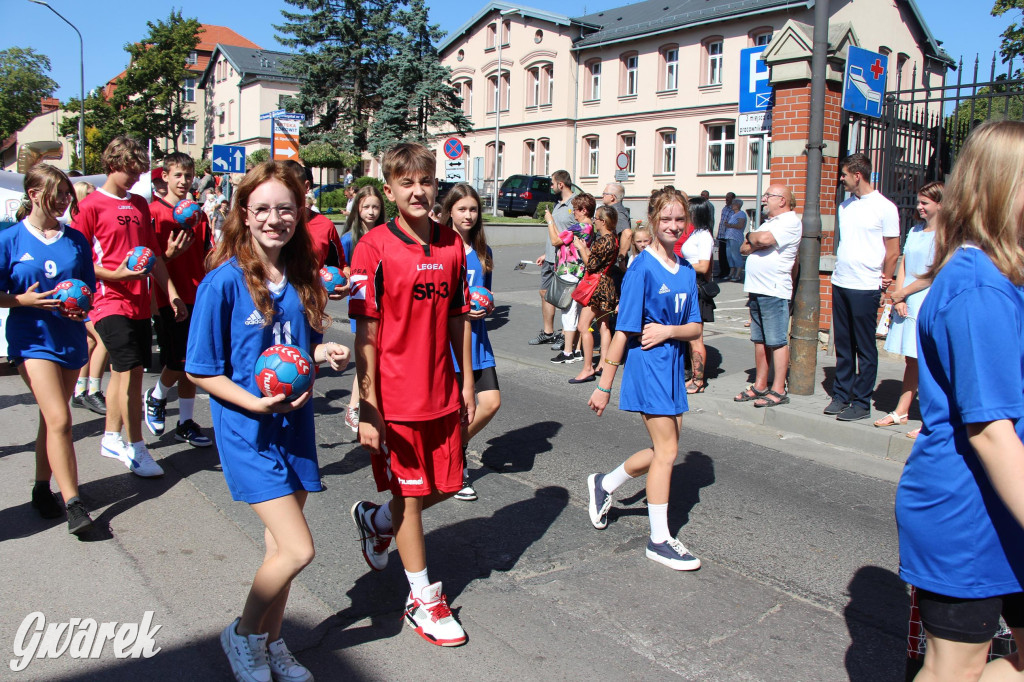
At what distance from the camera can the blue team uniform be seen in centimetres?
287

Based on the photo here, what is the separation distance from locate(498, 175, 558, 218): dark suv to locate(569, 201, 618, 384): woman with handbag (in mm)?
25911

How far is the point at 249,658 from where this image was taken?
9.73ft

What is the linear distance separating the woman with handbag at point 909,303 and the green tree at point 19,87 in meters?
97.8

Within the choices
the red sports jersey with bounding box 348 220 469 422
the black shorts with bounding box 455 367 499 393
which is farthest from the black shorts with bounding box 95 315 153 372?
the red sports jersey with bounding box 348 220 469 422

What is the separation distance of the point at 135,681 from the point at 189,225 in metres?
3.59

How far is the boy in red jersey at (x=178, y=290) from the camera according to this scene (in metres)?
6.16

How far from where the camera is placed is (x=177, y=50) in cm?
5809

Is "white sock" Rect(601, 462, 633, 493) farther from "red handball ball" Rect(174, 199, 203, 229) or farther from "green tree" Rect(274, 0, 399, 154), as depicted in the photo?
"green tree" Rect(274, 0, 399, 154)

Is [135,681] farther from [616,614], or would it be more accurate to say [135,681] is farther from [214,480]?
[214,480]

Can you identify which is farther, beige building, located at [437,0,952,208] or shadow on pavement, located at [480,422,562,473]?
beige building, located at [437,0,952,208]

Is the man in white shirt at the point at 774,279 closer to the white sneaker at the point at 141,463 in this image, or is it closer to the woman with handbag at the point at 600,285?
the woman with handbag at the point at 600,285

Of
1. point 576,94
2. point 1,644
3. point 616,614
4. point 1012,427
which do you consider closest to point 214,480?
point 1,644

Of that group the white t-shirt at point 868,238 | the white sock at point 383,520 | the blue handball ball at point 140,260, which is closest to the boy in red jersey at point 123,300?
the blue handball ball at point 140,260

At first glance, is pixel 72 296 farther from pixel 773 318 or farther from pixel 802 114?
pixel 802 114
